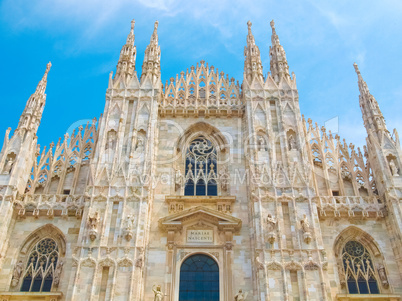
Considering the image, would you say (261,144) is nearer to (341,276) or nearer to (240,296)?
(341,276)

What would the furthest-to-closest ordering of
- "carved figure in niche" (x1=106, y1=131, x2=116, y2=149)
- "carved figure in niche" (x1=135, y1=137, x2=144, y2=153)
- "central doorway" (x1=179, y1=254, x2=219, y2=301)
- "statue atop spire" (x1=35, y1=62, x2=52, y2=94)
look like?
1. "statue atop spire" (x1=35, y1=62, x2=52, y2=94)
2. "carved figure in niche" (x1=106, y1=131, x2=116, y2=149)
3. "carved figure in niche" (x1=135, y1=137, x2=144, y2=153)
4. "central doorway" (x1=179, y1=254, x2=219, y2=301)

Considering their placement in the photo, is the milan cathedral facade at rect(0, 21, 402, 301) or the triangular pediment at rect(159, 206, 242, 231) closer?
the milan cathedral facade at rect(0, 21, 402, 301)

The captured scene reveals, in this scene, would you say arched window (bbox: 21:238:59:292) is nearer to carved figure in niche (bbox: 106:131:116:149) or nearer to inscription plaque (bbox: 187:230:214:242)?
carved figure in niche (bbox: 106:131:116:149)

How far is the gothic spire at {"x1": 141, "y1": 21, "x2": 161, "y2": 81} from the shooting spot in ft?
70.9

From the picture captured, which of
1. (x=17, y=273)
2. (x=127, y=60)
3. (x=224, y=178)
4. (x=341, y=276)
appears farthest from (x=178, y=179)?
(x=341, y=276)

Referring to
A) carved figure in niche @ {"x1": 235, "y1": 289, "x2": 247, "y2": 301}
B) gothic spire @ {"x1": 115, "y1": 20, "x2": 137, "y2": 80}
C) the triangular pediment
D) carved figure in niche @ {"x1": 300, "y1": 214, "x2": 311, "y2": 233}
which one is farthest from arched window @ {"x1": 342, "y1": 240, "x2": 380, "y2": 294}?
gothic spire @ {"x1": 115, "y1": 20, "x2": 137, "y2": 80}

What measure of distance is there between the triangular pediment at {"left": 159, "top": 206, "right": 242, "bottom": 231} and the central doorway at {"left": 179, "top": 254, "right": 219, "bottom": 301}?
4.46 feet

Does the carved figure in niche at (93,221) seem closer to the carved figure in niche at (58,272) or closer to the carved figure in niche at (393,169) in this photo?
the carved figure in niche at (58,272)

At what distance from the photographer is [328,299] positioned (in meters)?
14.3

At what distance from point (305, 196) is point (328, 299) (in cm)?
400

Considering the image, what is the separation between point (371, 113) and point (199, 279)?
35.8ft

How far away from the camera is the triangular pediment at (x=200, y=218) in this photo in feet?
54.4

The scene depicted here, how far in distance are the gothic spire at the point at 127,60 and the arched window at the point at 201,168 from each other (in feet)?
16.1

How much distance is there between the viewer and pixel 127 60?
2202cm
